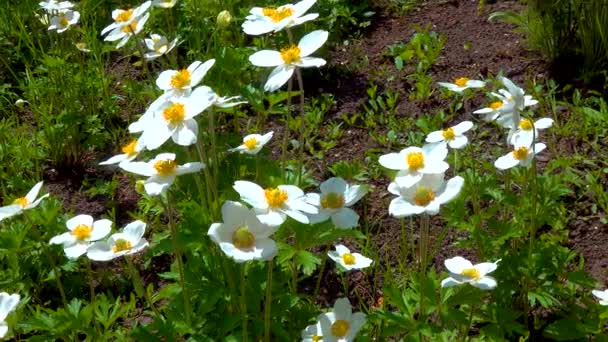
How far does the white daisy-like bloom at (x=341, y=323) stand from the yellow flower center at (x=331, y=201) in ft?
0.65

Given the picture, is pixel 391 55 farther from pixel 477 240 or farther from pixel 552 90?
pixel 477 240

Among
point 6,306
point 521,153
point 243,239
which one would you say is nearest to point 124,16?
point 6,306

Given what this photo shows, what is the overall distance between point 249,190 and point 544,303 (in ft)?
2.59

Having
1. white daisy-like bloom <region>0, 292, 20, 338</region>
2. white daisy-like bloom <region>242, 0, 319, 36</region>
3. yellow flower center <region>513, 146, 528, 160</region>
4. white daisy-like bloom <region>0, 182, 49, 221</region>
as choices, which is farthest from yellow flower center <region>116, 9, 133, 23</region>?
yellow flower center <region>513, 146, 528, 160</region>

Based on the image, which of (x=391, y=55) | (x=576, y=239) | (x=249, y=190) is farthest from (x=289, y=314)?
(x=391, y=55)

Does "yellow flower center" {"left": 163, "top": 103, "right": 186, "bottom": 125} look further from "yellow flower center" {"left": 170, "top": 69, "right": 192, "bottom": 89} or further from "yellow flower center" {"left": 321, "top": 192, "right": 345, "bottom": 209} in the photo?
"yellow flower center" {"left": 321, "top": 192, "right": 345, "bottom": 209}

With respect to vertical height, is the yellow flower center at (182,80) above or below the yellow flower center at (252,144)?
above

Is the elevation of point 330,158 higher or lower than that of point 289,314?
lower

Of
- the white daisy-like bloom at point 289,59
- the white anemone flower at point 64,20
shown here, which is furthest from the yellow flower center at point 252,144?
the white anemone flower at point 64,20

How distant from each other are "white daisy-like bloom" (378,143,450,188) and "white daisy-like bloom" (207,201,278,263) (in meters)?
0.29

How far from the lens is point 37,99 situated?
10.8 ft

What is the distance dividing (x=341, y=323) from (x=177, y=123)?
0.54 metres

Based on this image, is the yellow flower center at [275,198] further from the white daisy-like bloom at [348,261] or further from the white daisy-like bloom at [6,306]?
the white daisy-like bloom at [6,306]

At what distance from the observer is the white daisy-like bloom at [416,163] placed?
1.71 metres
